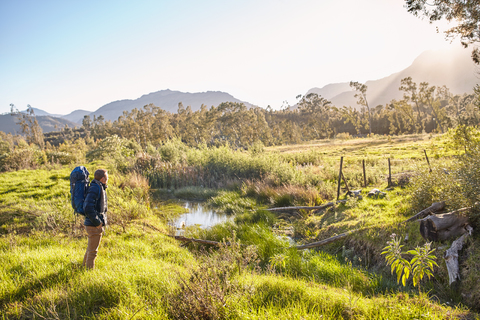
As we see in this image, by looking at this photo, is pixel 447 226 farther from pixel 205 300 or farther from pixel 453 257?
pixel 205 300

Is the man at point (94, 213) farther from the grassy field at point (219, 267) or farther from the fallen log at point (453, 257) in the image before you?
the fallen log at point (453, 257)

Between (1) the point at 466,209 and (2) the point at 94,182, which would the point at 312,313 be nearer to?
(1) the point at 466,209

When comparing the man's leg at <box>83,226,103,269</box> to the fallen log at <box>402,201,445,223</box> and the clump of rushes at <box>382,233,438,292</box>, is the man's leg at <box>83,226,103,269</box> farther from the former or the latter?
the fallen log at <box>402,201,445,223</box>

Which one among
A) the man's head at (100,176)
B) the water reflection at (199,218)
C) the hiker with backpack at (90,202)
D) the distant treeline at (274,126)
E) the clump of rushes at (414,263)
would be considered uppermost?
the distant treeline at (274,126)

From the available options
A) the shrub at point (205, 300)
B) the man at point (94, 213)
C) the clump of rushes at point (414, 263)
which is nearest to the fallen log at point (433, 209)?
the clump of rushes at point (414, 263)

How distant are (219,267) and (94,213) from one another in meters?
2.28

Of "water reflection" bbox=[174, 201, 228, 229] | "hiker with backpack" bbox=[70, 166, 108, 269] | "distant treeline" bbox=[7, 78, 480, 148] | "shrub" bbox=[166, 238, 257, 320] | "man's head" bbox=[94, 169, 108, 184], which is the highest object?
"distant treeline" bbox=[7, 78, 480, 148]

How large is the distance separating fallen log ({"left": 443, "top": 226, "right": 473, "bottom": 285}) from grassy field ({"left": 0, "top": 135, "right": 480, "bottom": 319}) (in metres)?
0.16

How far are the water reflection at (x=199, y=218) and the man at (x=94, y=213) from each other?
381 centimetres

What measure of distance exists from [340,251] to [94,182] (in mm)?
5417

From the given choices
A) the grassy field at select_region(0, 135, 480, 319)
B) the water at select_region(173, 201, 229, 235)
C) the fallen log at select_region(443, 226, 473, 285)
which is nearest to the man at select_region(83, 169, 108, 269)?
the grassy field at select_region(0, 135, 480, 319)

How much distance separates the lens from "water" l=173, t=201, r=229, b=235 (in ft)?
27.4

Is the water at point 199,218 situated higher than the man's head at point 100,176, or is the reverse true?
the man's head at point 100,176

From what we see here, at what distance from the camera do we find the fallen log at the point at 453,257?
3516 mm
